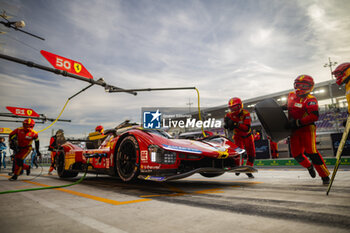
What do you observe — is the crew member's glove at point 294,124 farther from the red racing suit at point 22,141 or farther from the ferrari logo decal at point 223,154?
the red racing suit at point 22,141

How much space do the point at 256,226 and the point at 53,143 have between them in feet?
28.9

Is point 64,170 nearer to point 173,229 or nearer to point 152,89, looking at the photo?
point 152,89

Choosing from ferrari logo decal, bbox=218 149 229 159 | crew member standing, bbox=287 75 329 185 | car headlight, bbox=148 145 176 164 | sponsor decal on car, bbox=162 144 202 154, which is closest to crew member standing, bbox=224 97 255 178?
crew member standing, bbox=287 75 329 185

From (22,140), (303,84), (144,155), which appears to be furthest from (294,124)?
(22,140)

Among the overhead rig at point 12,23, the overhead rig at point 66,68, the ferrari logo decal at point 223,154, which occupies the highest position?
the overhead rig at point 12,23

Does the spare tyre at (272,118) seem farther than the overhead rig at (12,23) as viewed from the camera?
No

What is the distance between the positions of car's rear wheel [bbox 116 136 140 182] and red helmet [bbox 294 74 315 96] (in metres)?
3.08

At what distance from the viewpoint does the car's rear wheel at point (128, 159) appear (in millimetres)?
3549

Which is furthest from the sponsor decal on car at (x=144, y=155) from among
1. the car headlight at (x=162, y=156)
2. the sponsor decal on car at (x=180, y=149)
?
the sponsor decal on car at (x=180, y=149)

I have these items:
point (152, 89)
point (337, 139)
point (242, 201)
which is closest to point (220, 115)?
point (337, 139)

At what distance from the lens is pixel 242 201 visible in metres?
2.31

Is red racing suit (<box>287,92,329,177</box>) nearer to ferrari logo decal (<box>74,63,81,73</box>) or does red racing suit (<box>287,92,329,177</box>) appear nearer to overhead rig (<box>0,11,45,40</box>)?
ferrari logo decal (<box>74,63,81,73</box>)

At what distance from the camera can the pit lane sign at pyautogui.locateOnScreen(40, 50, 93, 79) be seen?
760 cm

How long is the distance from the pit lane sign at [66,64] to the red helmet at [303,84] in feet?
24.6
